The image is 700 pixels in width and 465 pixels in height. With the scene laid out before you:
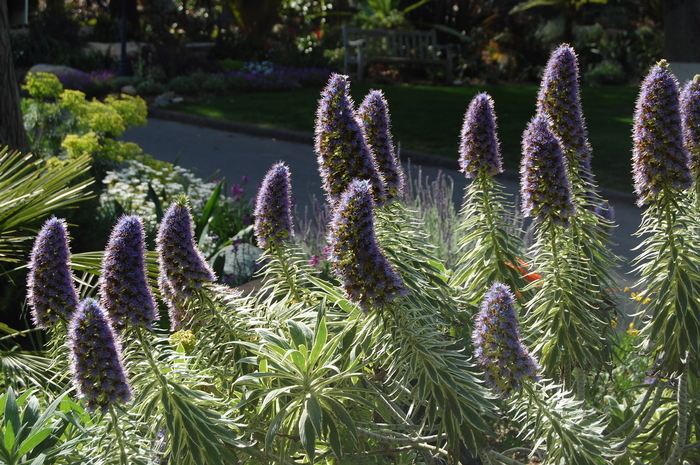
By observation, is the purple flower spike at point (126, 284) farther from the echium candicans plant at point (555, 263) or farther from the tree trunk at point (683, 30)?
the tree trunk at point (683, 30)

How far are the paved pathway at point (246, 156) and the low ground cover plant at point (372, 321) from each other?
5808 millimetres

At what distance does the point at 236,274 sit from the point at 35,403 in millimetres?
3407

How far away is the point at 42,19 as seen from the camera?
24438 mm

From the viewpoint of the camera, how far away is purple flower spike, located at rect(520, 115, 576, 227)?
2051 mm

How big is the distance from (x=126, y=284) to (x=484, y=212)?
1249 millimetres

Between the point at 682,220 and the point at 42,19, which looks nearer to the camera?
the point at 682,220

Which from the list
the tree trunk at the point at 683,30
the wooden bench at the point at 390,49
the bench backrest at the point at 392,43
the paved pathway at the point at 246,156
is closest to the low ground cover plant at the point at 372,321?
the paved pathway at the point at 246,156

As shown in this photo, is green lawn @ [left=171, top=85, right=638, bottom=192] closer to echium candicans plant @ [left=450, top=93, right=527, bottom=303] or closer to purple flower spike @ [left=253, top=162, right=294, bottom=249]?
echium candicans plant @ [left=450, top=93, right=527, bottom=303]

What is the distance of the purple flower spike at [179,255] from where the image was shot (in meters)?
1.88

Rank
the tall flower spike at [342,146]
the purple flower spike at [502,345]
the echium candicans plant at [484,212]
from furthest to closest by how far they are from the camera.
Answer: the echium candicans plant at [484,212], the tall flower spike at [342,146], the purple flower spike at [502,345]

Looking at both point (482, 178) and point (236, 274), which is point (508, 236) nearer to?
point (482, 178)

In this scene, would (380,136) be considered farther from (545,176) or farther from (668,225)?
(668,225)

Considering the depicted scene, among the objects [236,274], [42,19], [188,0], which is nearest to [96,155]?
[236,274]

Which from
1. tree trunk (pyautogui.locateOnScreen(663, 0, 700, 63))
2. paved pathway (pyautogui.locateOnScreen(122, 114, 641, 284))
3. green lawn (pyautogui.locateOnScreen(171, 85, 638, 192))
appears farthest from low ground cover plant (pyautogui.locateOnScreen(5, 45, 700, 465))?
tree trunk (pyautogui.locateOnScreen(663, 0, 700, 63))
